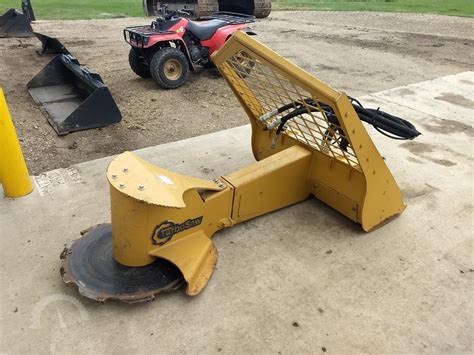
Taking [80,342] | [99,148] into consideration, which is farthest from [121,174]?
[99,148]

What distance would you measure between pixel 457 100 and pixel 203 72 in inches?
163

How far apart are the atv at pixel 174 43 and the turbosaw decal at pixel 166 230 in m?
4.16

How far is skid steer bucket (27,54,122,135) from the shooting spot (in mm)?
4457

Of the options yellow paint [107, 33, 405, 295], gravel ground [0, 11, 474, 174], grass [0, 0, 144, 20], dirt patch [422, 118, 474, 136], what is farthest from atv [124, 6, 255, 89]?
grass [0, 0, 144, 20]

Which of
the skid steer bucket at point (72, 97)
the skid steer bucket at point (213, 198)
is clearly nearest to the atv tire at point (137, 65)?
the skid steer bucket at point (72, 97)

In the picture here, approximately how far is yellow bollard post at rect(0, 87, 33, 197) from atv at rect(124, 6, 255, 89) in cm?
324

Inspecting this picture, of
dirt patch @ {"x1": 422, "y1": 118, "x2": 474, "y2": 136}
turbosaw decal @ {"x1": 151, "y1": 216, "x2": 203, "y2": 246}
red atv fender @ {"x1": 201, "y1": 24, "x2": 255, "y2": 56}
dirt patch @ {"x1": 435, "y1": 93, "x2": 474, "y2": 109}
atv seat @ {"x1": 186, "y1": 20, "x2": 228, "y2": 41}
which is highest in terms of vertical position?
atv seat @ {"x1": 186, "y1": 20, "x2": 228, "y2": 41}

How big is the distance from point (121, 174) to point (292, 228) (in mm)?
1365

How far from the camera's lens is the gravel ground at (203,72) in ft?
14.5

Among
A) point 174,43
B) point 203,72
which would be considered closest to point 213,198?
point 174,43

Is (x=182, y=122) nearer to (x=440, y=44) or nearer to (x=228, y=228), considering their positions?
(x=228, y=228)

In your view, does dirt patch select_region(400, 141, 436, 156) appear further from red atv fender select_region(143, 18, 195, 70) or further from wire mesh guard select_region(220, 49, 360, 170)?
red atv fender select_region(143, 18, 195, 70)

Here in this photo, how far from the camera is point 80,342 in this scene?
1964 millimetres

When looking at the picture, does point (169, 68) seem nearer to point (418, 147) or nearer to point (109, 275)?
point (418, 147)
